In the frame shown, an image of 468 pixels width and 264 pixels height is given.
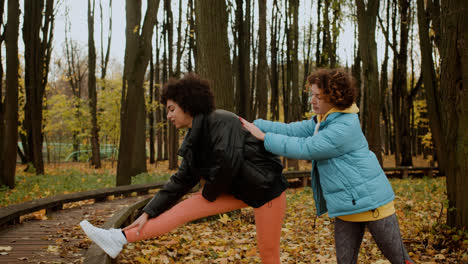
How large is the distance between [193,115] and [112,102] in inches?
788

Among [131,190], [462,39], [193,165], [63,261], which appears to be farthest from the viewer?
[131,190]

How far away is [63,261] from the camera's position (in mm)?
3506

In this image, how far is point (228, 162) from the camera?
7.75ft

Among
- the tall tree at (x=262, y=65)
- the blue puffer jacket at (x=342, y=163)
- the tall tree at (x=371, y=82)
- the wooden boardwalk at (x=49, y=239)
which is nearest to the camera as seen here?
the blue puffer jacket at (x=342, y=163)

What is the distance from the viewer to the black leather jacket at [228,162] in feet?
7.87

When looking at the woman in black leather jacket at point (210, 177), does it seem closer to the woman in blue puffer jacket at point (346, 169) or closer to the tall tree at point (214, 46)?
the woman in blue puffer jacket at point (346, 169)

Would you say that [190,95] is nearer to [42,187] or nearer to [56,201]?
[56,201]

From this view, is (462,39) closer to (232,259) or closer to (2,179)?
(232,259)

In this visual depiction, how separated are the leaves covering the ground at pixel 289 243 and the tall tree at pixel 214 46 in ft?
7.04

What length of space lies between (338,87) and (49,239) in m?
4.11

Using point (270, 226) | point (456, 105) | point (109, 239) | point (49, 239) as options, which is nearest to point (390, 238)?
point (270, 226)

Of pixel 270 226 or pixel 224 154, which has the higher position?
pixel 224 154

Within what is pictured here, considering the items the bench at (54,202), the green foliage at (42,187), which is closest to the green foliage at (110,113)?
the green foliage at (42,187)

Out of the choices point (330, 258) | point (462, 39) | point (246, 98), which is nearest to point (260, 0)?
point (246, 98)
